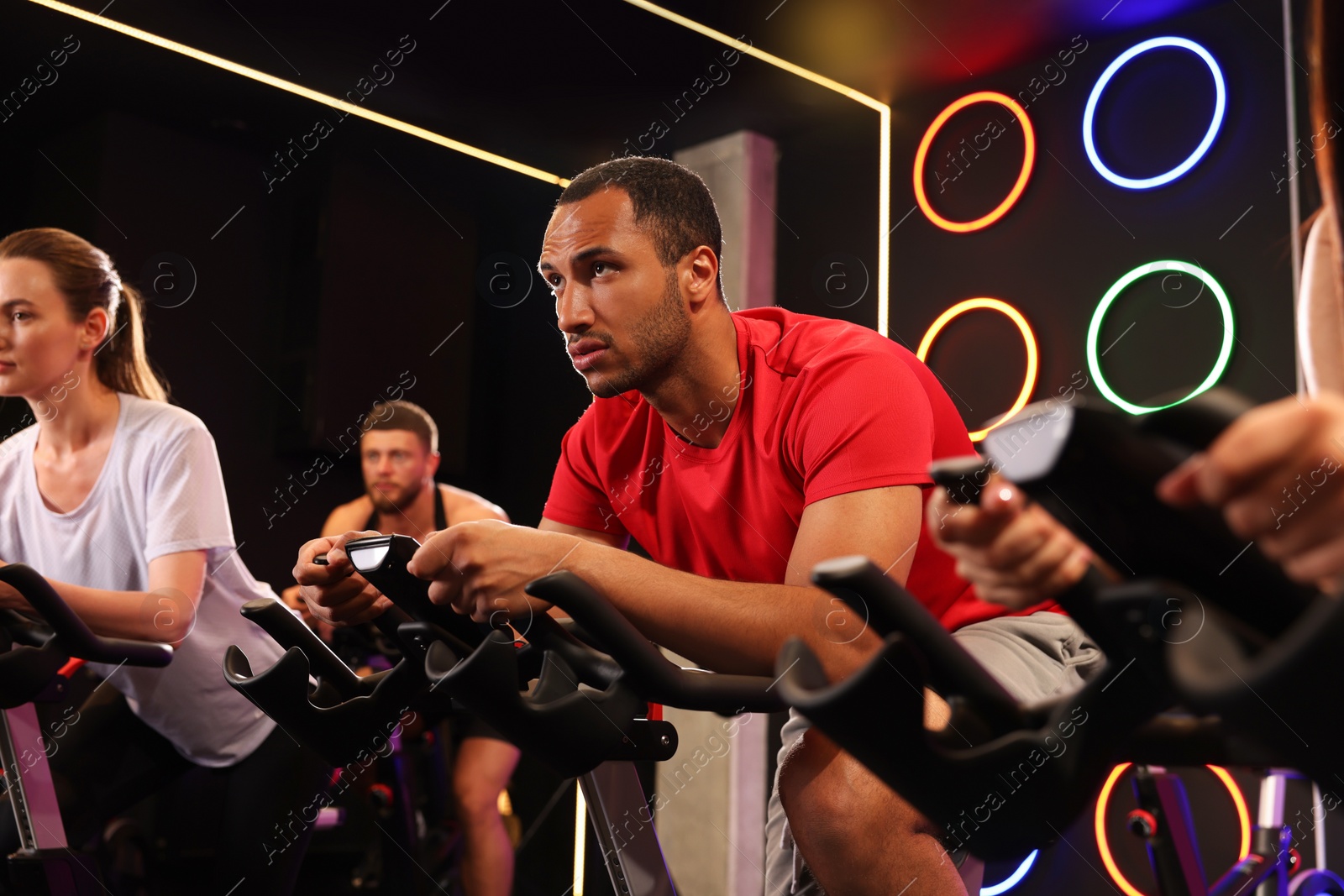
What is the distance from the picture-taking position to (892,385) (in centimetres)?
146

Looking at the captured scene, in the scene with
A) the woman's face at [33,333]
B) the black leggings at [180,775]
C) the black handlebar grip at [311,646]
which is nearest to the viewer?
the black handlebar grip at [311,646]

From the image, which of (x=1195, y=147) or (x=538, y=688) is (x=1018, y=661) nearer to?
(x=538, y=688)

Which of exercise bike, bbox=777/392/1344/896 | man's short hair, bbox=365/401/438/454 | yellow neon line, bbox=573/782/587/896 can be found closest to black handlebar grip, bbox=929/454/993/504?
exercise bike, bbox=777/392/1344/896

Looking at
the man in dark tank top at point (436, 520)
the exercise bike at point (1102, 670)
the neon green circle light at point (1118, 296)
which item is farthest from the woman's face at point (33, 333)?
the neon green circle light at point (1118, 296)

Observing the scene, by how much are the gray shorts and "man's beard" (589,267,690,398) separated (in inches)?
22.3

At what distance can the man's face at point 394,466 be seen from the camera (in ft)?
13.3

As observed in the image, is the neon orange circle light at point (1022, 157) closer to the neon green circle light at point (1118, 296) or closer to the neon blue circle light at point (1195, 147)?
the neon blue circle light at point (1195, 147)

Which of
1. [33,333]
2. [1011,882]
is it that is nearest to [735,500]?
[33,333]

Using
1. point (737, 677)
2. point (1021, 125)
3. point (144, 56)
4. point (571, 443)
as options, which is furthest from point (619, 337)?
point (144, 56)

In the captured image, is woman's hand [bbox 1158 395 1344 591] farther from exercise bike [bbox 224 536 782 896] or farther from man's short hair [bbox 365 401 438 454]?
man's short hair [bbox 365 401 438 454]

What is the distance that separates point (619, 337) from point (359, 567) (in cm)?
68

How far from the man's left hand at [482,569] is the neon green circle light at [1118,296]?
2.36 metres

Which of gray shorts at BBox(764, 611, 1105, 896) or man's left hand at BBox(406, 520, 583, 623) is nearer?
man's left hand at BBox(406, 520, 583, 623)

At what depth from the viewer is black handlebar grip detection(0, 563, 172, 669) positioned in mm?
1528
